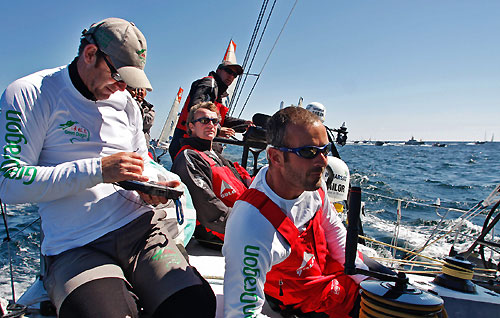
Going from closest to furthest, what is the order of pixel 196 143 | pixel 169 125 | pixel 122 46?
pixel 122 46 < pixel 196 143 < pixel 169 125

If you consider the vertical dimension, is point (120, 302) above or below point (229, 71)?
below

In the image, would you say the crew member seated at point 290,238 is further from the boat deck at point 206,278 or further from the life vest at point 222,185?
the life vest at point 222,185

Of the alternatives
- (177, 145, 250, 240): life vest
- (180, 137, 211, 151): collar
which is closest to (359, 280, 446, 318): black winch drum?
(177, 145, 250, 240): life vest

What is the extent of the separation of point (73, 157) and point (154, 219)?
1.42 feet

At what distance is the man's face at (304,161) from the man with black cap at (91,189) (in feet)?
1.69

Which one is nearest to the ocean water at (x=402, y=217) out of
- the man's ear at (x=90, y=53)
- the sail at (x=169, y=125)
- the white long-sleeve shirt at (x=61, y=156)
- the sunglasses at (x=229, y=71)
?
the white long-sleeve shirt at (x=61, y=156)

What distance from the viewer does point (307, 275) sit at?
1540mm

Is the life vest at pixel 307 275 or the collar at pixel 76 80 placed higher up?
the collar at pixel 76 80

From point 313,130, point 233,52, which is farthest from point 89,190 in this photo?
point 233,52

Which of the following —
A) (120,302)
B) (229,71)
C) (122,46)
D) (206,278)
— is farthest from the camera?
(229,71)

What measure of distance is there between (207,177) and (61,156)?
1.20 metres

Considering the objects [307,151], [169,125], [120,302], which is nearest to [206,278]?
[120,302]

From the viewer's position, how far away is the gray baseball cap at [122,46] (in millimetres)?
1378

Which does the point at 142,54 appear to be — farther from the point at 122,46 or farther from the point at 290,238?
the point at 290,238
